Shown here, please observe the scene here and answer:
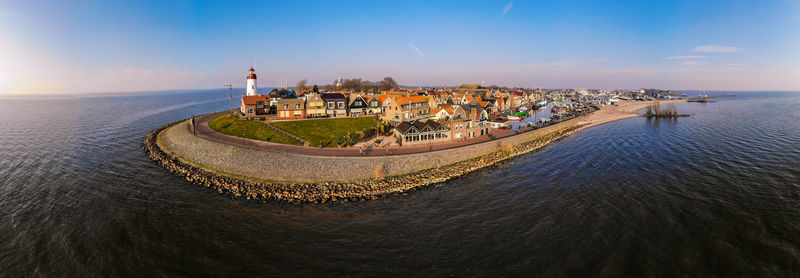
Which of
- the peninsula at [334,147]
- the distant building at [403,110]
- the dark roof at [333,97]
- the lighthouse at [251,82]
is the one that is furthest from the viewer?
the lighthouse at [251,82]

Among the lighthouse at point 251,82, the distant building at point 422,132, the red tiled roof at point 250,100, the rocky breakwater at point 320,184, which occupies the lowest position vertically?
the rocky breakwater at point 320,184

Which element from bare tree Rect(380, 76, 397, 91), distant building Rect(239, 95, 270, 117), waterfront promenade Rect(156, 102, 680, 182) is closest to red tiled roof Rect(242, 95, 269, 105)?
distant building Rect(239, 95, 270, 117)

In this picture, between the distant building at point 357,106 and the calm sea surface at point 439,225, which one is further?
the distant building at point 357,106

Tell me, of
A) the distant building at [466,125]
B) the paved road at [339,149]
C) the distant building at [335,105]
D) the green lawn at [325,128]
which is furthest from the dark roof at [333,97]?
the distant building at [466,125]

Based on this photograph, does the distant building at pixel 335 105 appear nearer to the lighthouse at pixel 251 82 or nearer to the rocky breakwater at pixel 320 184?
the rocky breakwater at pixel 320 184

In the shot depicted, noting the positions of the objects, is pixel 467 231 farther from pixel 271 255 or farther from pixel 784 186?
pixel 784 186

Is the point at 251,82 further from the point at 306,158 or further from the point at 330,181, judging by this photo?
the point at 330,181

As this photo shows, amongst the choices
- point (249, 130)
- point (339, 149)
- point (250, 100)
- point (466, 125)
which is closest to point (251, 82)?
point (250, 100)
